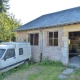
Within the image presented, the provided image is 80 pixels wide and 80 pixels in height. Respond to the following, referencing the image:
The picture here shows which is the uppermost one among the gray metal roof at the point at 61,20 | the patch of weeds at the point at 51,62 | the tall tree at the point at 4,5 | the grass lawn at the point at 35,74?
the tall tree at the point at 4,5

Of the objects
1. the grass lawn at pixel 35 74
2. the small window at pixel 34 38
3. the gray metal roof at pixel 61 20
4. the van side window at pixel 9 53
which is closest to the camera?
the grass lawn at pixel 35 74

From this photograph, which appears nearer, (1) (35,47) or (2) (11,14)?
(1) (35,47)

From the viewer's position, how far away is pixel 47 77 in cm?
1055

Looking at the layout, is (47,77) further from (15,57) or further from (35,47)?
(35,47)

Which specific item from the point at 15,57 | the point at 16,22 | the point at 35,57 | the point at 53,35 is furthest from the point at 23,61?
the point at 16,22

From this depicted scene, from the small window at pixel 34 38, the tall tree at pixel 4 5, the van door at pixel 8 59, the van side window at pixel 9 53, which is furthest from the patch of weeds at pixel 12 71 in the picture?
the tall tree at pixel 4 5

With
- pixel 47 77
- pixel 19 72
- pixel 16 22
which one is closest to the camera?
pixel 47 77

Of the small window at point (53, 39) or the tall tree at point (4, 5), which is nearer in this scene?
the small window at point (53, 39)

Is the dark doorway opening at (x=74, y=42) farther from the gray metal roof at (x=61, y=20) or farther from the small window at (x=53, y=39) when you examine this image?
the small window at (x=53, y=39)

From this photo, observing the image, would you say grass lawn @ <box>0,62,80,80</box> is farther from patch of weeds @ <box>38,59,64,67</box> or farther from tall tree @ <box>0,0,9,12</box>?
tall tree @ <box>0,0,9,12</box>

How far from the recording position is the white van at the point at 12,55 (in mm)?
11575

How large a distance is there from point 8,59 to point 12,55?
0.62 metres

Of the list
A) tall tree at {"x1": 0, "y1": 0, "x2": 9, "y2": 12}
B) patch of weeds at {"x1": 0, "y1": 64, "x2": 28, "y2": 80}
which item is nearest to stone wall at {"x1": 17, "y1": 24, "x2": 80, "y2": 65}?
patch of weeds at {"x1": 0, "y1": 64, "x2": 28, "y2": 80}

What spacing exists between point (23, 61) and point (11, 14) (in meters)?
25.7
